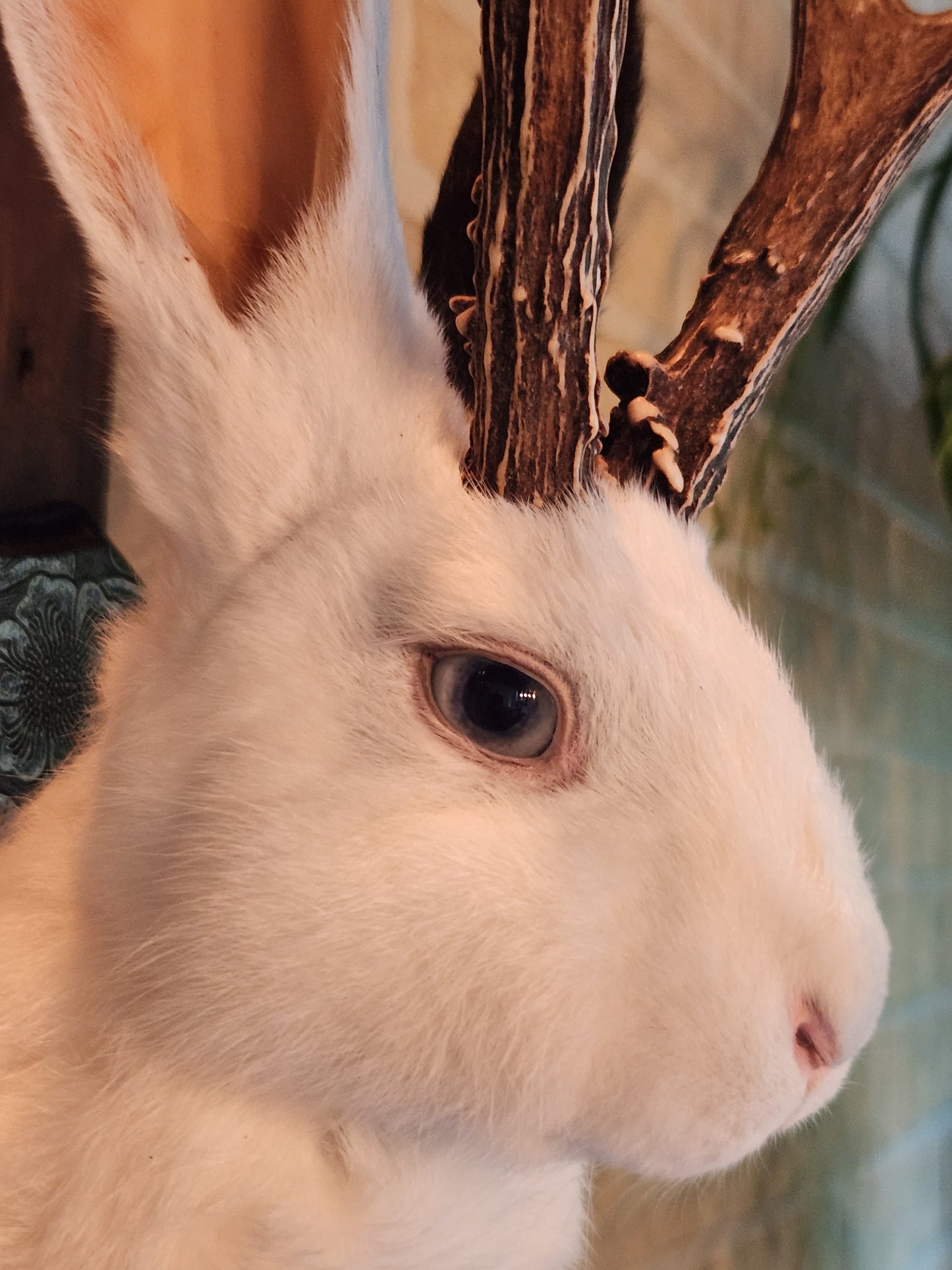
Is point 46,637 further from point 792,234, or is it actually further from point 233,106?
point 792,234

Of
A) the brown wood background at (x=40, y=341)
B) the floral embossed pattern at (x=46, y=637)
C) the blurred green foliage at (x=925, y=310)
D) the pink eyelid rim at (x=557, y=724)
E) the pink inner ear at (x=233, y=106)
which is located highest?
the blurred green foliage at (x=925, y=310)

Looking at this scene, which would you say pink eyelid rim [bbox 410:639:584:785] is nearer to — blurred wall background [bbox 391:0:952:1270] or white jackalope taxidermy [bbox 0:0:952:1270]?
white jackalope taxidermy [bbox 0:0:952:1270]

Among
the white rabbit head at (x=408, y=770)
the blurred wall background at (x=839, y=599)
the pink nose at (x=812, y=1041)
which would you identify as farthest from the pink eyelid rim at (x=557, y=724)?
the blurred wall background at (x=839, y=599)

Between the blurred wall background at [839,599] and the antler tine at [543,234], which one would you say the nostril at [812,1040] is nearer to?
the antler tine at [543,234]

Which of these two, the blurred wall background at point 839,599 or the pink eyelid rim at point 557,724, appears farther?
the blurred wall background at point 839,599

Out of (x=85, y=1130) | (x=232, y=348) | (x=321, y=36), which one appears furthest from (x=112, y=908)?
(x=321, y=36)

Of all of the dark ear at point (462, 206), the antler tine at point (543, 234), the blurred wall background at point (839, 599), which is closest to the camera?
→ the antler tine at point (543, 234)

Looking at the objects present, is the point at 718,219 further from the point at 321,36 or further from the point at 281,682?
the point at 281,682

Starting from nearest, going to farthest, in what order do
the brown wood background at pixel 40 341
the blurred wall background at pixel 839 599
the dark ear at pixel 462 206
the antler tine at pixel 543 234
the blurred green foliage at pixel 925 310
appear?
the antler tine at pixel 543 234, the dark ear at pixel 462 206, the brown wood background at pixel 40 341, the blurred wall background at pixel 839 599, the blurred green foliage at pixel 925 310
